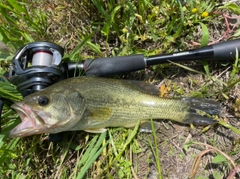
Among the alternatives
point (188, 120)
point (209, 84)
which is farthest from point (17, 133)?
point (209, 84)

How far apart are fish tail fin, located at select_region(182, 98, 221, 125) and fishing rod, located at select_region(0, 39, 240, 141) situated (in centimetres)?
50

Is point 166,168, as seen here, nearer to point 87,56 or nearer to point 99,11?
point 87,56

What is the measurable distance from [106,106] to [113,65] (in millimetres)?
490

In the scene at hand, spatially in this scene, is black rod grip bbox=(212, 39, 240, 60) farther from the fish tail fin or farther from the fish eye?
the fish eye

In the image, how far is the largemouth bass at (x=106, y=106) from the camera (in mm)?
3121

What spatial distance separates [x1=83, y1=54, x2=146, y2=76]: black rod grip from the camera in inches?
135

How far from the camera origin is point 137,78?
377 centimetres

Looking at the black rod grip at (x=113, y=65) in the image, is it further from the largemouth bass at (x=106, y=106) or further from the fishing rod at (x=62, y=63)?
the largemouth bass at (x=106, y=106)

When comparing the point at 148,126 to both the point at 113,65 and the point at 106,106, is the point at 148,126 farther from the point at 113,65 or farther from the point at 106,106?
the point at 113,65

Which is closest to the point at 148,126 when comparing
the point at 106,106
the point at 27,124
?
the point at 106,106

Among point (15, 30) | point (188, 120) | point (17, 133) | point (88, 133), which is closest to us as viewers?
point (17, 133)

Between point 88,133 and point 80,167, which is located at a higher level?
point 88,133

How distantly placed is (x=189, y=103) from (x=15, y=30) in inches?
97.0

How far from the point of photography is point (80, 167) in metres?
3.65
